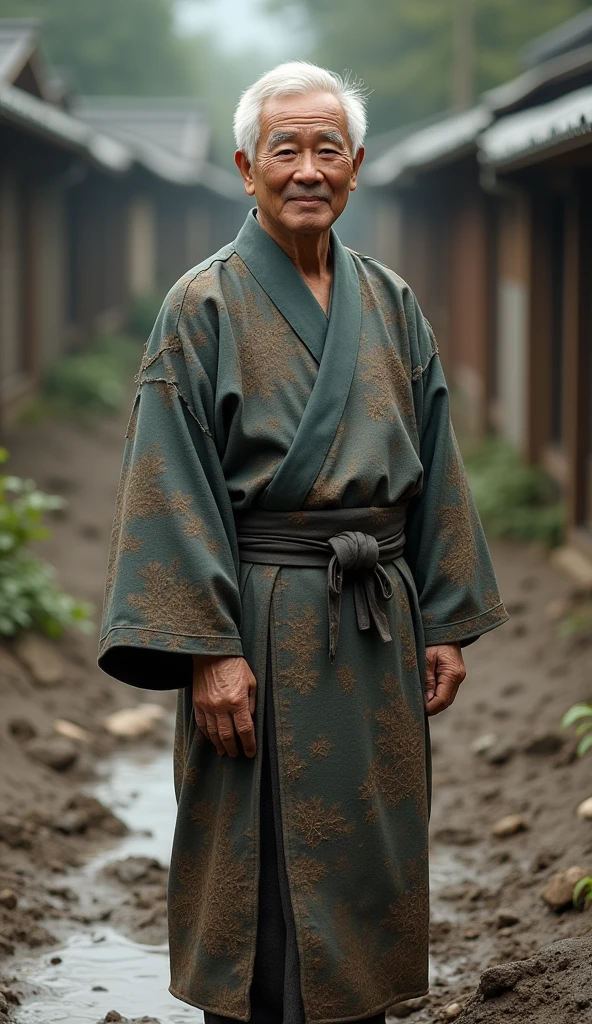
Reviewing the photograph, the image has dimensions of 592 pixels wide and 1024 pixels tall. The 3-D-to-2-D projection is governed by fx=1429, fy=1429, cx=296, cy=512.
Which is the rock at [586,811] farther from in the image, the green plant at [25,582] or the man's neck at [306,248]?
the green plant at [25,582]

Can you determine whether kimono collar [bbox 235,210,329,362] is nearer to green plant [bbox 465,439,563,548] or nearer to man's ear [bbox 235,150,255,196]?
man's ear [bbox 235,150,255,196]

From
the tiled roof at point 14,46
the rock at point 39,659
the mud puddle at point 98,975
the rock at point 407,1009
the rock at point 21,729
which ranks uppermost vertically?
the tiled roof at point 14,46

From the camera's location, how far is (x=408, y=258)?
22.8 m

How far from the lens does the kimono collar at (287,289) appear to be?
314 centimetres

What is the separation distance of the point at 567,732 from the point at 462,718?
0.98 metres

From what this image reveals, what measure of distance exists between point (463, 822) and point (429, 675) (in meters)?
2.42

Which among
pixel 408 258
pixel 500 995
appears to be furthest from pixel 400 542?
pixel 408 258

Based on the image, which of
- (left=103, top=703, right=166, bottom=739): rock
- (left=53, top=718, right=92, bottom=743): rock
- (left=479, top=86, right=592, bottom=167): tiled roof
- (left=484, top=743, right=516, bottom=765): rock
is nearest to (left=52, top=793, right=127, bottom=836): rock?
(left=53, top=718, right=92, bottom=743): rock

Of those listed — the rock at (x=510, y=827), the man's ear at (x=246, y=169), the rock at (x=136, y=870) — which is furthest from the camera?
the rock at (x=510, y=827)

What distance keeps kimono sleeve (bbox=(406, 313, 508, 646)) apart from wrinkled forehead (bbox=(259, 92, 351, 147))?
527mm

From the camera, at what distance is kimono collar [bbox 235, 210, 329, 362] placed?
10.3 feet

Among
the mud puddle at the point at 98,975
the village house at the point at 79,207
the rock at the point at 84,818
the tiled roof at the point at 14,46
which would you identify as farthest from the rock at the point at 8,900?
the tiled roof at the point at 14,46

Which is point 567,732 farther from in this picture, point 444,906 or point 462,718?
point 444,906

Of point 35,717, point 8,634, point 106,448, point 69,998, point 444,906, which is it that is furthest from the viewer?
point 106,448
